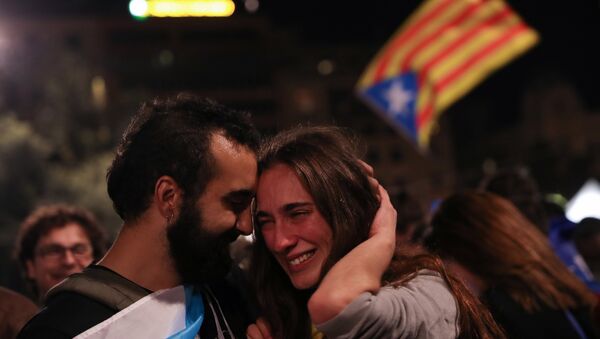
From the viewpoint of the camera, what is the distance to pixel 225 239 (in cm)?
308

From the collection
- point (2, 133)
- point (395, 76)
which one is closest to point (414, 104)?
point (395, 76)

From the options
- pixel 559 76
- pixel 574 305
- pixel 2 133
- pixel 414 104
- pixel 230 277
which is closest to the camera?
pixel 230 277

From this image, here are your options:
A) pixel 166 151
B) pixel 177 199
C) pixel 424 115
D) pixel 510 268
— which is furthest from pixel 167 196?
pixel 424 115

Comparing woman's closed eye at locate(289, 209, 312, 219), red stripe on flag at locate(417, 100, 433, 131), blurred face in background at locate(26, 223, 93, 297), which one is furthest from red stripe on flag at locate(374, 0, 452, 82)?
woman's closed eye at locate(289, 209, 312, 219)

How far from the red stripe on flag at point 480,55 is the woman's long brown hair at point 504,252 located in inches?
226

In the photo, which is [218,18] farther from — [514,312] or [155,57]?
[514,312]

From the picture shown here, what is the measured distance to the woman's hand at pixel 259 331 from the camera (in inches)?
129

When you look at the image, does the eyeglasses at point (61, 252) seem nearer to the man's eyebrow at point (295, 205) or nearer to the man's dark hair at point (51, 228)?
the man's dark hair at point (51, 228)

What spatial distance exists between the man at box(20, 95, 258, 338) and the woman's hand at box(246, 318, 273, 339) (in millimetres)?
135

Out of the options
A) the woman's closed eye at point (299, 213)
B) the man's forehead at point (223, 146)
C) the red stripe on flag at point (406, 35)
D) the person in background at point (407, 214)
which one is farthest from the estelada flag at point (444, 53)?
the man's forehead at point (223, 146)

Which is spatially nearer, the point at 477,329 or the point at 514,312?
the point at 477,329

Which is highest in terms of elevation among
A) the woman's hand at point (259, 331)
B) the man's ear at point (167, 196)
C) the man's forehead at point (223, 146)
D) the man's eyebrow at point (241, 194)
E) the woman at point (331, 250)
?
the man's forehead at point (223, 146)

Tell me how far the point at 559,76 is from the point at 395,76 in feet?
241

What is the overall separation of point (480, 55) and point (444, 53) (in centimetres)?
43
